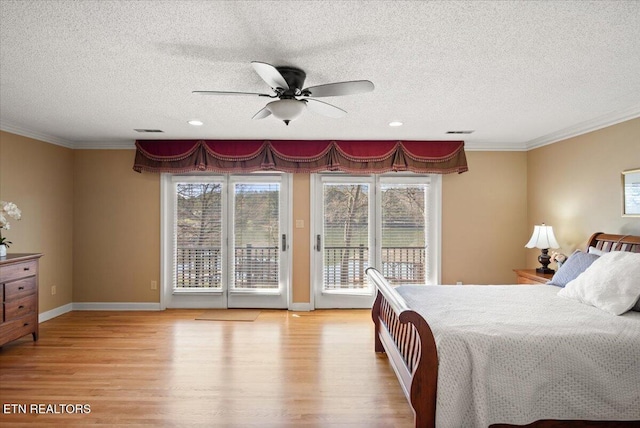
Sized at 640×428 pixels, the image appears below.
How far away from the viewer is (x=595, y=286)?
8.94 ft

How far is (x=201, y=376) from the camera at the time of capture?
10.0 ft

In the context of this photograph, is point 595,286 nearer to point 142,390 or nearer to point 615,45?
point 615,45

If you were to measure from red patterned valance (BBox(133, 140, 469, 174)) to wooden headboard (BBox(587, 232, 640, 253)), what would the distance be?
1944mm

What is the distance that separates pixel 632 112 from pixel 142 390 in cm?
500

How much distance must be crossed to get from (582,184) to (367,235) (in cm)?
264

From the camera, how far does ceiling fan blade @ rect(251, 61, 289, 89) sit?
6.64ft

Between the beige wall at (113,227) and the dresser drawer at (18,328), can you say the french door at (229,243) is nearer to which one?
the beige wall at (113,227)

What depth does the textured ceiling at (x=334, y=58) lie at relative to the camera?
5.91 ft

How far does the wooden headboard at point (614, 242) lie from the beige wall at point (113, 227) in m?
5.37

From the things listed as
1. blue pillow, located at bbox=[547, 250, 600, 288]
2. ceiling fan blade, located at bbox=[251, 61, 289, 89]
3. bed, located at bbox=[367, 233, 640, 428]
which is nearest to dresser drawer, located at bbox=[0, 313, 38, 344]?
ceiling fan blade, located at bbox=[251, 61, 289, 89]

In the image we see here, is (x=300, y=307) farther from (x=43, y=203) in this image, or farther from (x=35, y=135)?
(x=35, y=135)

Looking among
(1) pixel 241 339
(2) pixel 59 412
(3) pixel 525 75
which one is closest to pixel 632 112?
(3) pixel 525 75

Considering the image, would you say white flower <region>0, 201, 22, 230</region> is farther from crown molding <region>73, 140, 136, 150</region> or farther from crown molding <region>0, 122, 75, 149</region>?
crown molding <region>73, 140, 136, 150</region>

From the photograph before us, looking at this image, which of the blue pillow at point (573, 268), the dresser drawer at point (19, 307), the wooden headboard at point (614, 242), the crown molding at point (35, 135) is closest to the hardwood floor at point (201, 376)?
the dresser drawer at point (19, 307)
